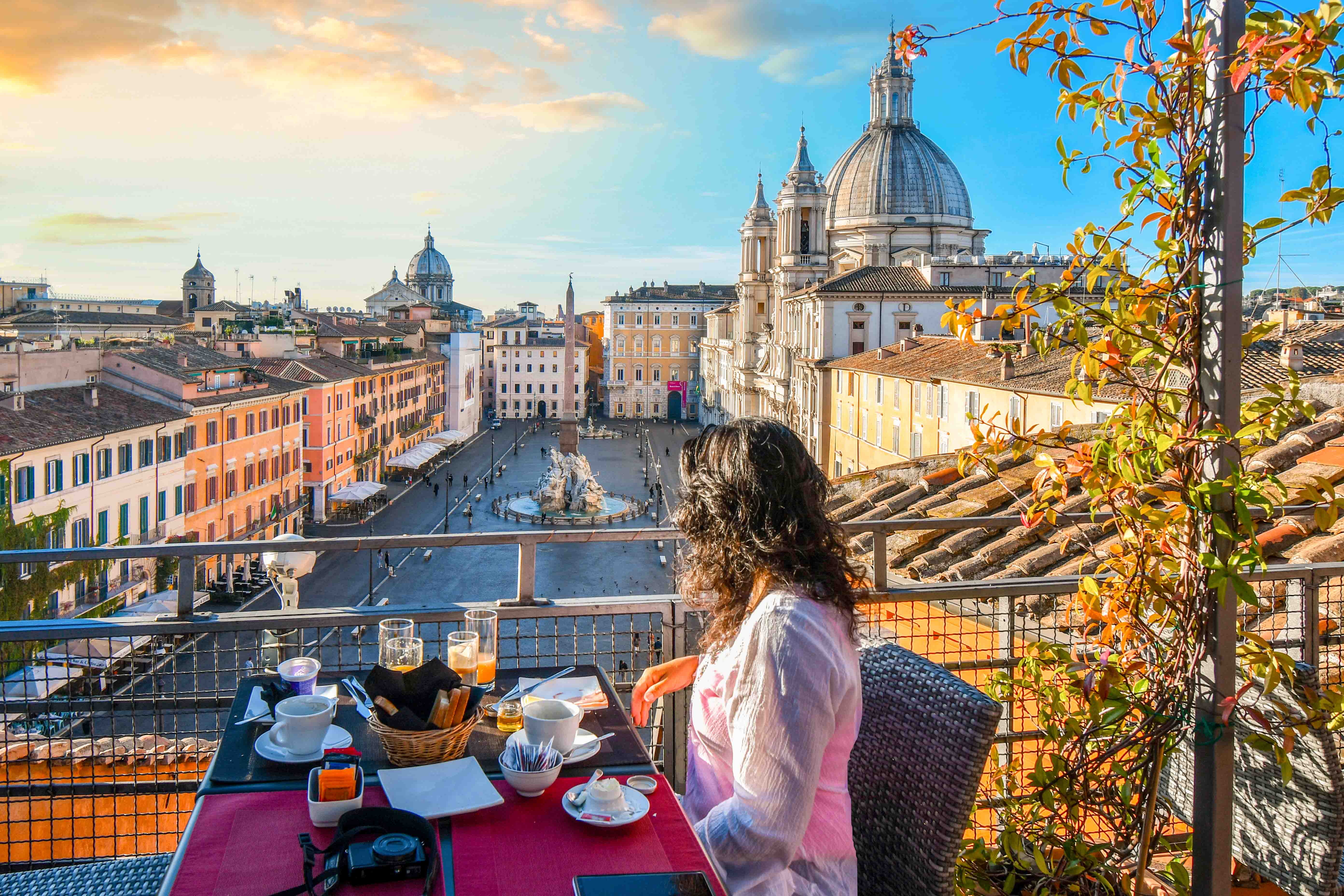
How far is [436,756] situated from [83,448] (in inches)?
830

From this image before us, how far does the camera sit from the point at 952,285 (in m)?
37.0

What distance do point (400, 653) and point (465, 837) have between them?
29.3 inches

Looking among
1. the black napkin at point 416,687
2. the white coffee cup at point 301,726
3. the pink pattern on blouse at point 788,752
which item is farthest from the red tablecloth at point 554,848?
the white coffee cup at point 301,726

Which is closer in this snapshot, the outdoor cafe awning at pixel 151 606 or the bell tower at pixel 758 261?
the outdoor cafe awning at pixel 151 606

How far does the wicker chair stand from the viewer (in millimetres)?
2254

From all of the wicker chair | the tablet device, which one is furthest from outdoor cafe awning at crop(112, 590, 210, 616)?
the tablet device

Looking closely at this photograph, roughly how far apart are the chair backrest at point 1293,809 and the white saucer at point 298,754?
1.67 m

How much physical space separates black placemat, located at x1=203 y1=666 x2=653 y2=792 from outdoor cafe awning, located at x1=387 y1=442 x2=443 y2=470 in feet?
140

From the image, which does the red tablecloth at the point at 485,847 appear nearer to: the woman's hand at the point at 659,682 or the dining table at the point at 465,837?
the dining table at the point at 465,837

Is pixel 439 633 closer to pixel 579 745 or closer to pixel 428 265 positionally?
pixel 579 745

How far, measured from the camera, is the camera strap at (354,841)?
1.49 m

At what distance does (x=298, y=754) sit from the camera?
1.96 metres

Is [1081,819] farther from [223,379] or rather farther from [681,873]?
[223,379]

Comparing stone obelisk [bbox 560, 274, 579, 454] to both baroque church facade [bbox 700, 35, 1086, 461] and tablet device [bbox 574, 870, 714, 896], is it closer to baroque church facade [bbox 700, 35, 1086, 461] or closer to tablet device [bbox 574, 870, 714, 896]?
baroque church facade [bbox 700, 35, 1086, 461]
